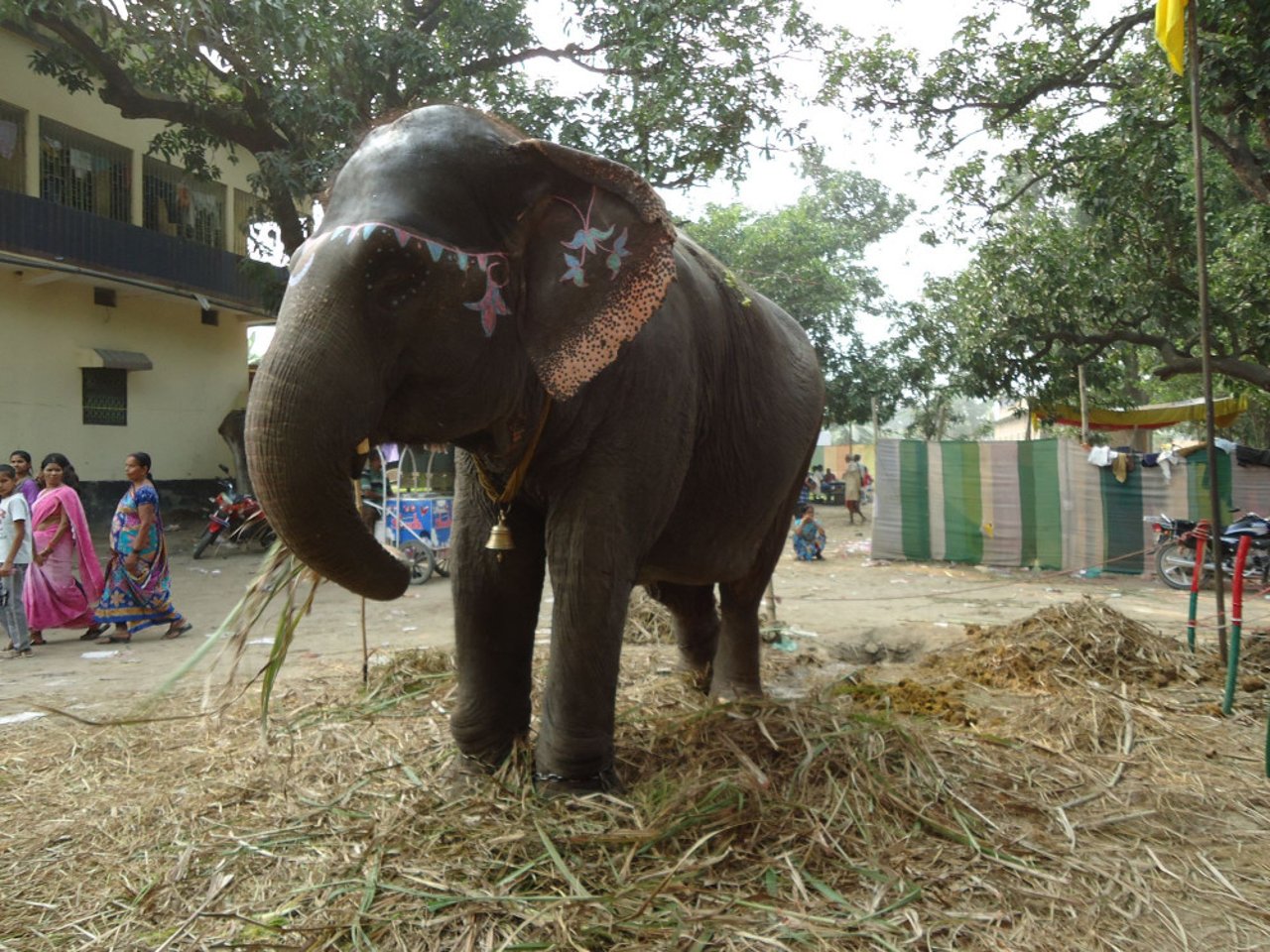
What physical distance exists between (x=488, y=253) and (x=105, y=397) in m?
15.3

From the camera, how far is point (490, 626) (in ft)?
10.3

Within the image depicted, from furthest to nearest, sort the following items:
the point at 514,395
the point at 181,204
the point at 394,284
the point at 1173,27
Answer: the point at 181,204 < the point at 1173,27 < the point at 514,395 < the point at 394,284

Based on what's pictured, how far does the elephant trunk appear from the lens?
213 cm

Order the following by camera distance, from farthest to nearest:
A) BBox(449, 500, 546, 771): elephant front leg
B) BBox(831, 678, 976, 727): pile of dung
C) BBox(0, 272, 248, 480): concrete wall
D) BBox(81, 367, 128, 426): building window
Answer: BBox(81, 367, 128, 426): building window, BBox(0, 272, 248, 480): concrete wall, BBox(831, 678, 976, 727): pile of dung, BBox(449, 500, 546, 771): elephant front leg

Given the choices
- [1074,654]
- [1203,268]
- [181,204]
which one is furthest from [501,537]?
[181,204]

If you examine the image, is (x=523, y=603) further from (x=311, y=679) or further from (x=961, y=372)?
(x=961, y=372)

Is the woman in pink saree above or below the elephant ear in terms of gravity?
below

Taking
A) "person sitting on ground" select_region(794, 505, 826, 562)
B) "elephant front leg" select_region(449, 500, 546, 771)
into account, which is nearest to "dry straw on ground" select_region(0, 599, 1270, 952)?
"elephant front leg" select_region(449, 500, 546, 771)

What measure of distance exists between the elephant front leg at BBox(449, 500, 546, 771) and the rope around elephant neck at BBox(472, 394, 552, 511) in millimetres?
172

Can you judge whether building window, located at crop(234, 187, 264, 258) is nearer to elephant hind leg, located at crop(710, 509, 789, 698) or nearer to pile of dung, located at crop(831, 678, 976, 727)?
elephant hind leg, located at crop(710, 509, 789, 698)

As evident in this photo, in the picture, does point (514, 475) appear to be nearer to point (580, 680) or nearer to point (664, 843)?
point (580, 680)

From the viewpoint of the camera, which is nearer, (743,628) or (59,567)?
(743,628)

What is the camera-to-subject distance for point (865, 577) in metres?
11.8

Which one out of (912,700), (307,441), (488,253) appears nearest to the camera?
(307,441)
